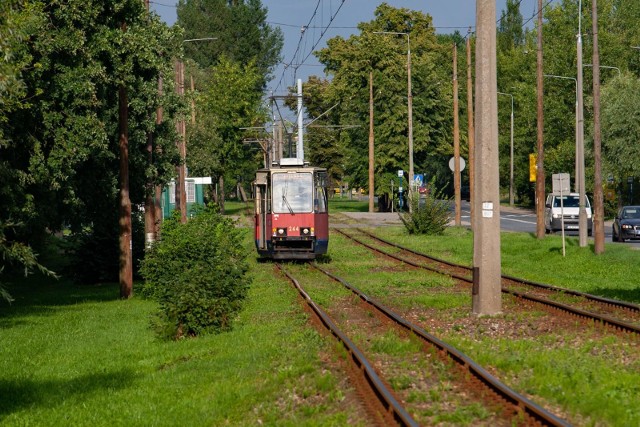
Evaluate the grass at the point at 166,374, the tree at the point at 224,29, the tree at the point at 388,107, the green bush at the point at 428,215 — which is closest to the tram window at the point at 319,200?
the grass at the point at 166,374

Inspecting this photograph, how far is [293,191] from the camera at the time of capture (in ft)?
110

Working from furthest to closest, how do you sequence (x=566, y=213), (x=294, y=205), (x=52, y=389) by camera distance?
(x=566, y=213), (x=294, y=205), (x=52, y=389)

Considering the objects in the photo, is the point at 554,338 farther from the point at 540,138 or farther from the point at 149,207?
the point at 540,138

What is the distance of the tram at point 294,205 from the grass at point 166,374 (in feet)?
33.6

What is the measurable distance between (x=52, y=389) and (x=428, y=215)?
120ft

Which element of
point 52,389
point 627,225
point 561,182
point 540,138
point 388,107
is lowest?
point 52,389

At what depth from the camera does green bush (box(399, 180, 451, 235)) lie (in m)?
48.6

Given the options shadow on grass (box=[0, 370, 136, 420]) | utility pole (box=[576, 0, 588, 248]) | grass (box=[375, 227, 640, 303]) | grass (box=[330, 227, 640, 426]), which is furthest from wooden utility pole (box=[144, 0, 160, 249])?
shadow on grass (box=[0, 370, 136, 420])

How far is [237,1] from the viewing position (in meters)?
125

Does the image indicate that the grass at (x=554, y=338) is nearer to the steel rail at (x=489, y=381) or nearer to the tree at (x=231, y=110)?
the steel rail at (x=489, y=381)

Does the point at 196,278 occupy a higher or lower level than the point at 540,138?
lower

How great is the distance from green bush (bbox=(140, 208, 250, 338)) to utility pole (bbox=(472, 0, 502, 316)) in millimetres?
4400

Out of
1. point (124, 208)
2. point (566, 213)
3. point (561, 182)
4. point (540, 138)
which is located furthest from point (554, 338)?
point (566, 213)

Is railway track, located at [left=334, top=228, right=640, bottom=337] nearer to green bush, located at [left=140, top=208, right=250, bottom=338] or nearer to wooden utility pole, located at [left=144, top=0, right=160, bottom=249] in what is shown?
green bush, located at [left=140, top=208, right=250, bottom=338]
